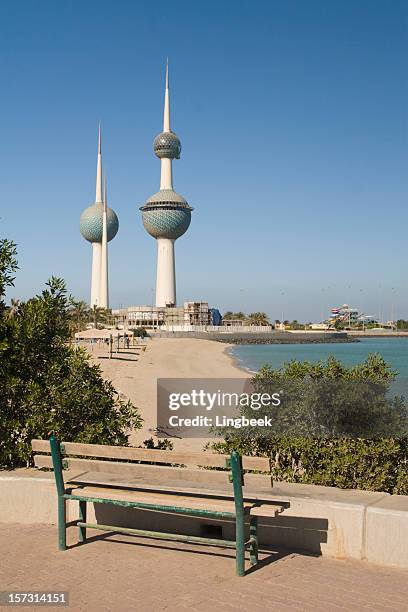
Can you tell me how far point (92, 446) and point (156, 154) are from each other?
581 feet

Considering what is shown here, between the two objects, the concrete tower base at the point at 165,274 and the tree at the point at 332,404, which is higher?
the concrete tower base at the point at 165,274

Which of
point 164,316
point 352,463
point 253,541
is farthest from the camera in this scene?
point 164,316

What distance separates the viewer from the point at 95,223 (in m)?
194

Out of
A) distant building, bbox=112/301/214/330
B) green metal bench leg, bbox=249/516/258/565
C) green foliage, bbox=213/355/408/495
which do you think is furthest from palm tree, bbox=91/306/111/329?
green metal bench leg, bbox=249/516/258/565

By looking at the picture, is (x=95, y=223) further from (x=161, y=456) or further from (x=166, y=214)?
(x=161, y=456)

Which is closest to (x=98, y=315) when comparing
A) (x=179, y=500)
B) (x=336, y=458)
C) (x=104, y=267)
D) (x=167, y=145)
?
(x=104, y=267)

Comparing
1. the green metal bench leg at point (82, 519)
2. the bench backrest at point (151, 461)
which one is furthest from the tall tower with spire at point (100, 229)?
the bench backrest at point (151, 461)

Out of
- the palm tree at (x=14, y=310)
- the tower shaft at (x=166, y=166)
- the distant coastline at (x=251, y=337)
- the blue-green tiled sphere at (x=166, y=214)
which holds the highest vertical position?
the tower shaft at (x=166, y=166)

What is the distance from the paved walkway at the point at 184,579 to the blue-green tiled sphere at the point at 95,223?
190473 mm

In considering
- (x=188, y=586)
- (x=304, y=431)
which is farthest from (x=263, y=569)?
(x=304, y=431)

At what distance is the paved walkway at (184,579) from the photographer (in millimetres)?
4156

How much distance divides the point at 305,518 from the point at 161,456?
1180mm

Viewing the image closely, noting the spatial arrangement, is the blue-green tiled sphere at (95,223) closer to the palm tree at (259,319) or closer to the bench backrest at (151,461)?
the palm tree at (259,319)

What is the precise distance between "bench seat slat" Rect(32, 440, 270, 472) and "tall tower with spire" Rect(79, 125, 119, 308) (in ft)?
591
